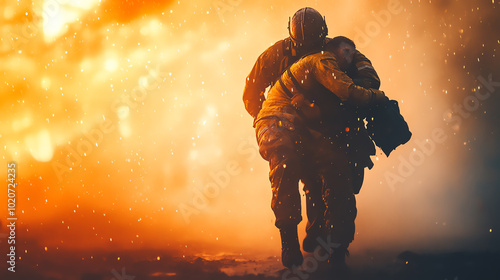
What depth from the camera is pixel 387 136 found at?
5.86 meters

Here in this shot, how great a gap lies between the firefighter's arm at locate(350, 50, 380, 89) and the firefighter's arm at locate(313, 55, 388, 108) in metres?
0.23

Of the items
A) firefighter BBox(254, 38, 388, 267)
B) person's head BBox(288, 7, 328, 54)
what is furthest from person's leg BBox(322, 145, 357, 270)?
person's head BBox(288, 7, 328, 54)

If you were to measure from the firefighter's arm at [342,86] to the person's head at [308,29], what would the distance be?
0.41 meters

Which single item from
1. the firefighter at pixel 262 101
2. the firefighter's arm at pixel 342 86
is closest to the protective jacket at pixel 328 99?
the firefighter's arm at pixel 342 86

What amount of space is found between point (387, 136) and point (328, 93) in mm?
908

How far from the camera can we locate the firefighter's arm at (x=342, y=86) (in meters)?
5.27

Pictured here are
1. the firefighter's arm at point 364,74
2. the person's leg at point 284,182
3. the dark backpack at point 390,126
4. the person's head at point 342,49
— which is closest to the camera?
the person's leg at point 284,182

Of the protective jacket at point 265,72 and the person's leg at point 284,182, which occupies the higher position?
the protective jacket at point 265,72

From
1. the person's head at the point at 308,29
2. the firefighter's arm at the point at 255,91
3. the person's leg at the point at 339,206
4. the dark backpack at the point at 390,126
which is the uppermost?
the person's head at the point at 308,29

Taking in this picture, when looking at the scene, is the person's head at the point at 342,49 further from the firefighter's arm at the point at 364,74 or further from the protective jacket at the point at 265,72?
the protective jacket at the point at 265,72

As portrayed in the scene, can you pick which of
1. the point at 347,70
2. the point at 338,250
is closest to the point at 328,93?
the point at 347,70

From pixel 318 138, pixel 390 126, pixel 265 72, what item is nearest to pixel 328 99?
pixel 318 138

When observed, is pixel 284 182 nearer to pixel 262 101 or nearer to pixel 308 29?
pixel 262 101

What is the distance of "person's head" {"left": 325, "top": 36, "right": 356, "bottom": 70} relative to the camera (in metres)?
5.92
